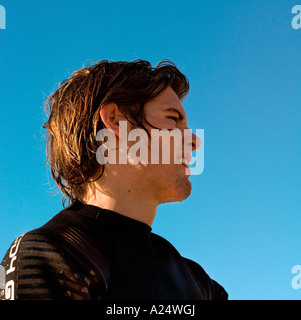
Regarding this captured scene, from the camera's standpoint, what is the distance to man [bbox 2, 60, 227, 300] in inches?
118

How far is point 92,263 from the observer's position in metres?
3.09

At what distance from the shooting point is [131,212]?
3.64m

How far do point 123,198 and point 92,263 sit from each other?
69 centimetres

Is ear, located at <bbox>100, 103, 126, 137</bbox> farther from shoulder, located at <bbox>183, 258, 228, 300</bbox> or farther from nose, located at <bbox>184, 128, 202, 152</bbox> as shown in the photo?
shoulder, located at <bbox>183, 258, 228, 300</bbox>

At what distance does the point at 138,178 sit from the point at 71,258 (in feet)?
3.01

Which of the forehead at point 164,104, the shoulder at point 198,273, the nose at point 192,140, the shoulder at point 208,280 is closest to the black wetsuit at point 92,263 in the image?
the shoulder at point 198,273

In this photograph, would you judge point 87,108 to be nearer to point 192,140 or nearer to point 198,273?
point 192,140

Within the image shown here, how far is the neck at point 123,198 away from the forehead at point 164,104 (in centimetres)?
67

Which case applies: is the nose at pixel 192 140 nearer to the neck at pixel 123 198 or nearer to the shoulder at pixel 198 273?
the neck at pixel 123 198

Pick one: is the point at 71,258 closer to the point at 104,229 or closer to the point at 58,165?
the point at 104,229

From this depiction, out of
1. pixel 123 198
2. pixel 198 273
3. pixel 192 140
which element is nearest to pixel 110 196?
pixel 123 198

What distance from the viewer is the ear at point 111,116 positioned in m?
3.89
